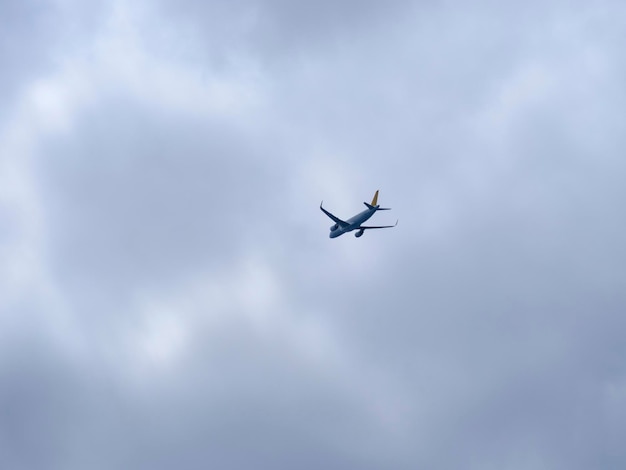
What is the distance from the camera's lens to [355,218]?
17938 centimetres
